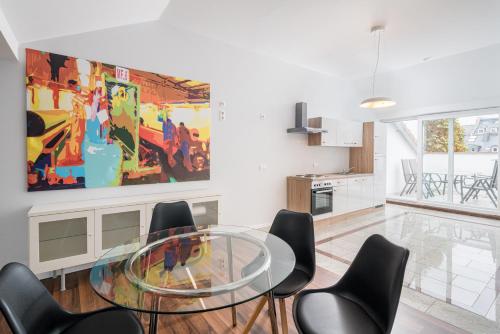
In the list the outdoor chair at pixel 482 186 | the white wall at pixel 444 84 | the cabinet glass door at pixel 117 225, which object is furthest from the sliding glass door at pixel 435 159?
the cabinet glass door at pixel 117 225

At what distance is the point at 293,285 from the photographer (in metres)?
1.80

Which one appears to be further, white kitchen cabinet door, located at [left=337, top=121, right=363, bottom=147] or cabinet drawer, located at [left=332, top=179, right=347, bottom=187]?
white kitchen cabinet door, located at [left=337, top=121, right=363, bottom=147]

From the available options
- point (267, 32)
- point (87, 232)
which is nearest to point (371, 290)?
point (87, 232)

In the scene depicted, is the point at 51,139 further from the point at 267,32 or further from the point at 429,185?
the point at 429,185

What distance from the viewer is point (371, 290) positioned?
Result: 59.8 inches

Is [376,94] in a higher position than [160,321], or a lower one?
higher

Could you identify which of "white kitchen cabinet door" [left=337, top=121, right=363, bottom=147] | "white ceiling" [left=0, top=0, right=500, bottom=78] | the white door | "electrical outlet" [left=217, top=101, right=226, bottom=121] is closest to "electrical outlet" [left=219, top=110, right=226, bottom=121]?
"electrical outlet" [left=217, top=101, right=226, bottom=121]

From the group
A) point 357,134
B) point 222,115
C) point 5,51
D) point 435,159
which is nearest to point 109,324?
point 5,51

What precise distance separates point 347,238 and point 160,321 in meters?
3.15

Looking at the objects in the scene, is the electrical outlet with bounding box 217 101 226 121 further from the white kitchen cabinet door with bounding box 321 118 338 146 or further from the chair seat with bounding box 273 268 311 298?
the chair seat with bounding box 273 268 311 298

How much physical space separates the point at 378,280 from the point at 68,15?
3.42m

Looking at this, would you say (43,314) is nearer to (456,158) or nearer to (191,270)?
(191,270)

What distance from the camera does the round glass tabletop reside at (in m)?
1.32

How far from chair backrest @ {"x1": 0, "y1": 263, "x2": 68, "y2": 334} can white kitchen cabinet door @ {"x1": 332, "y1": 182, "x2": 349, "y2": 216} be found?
4567mm
